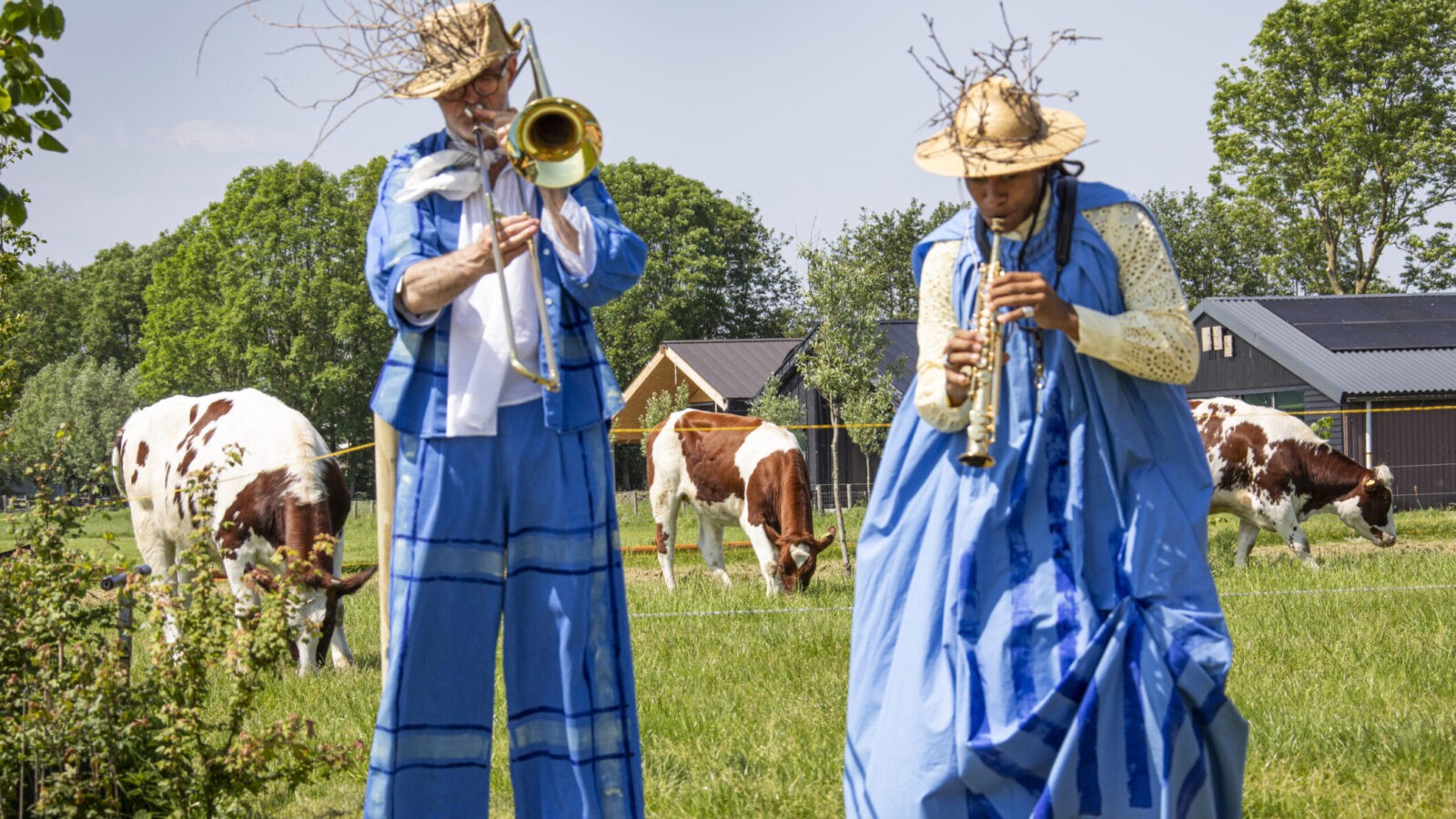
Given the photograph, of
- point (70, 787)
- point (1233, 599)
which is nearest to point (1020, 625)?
point (70, 787)

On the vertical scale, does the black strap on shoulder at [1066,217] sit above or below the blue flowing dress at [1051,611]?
above

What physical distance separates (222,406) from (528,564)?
7995 millimetres

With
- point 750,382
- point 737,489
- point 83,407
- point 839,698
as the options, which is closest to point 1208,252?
point 750,382

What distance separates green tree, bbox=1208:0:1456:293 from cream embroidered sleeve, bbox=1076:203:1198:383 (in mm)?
37120

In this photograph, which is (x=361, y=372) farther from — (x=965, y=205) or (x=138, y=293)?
(x=965, y=205)

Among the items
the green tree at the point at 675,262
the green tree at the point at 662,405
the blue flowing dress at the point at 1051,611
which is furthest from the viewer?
the green tree at the point at 675,262

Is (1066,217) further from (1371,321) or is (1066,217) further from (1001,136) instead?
(1371,321)

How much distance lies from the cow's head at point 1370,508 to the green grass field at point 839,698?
388 cm

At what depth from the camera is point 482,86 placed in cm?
394

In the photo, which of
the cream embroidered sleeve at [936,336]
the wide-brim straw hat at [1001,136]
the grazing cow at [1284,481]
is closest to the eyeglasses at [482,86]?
the wide-brim straw hat at [1001,136]

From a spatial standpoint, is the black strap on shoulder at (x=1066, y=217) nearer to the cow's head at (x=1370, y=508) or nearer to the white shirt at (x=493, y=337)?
the white shirt at (x=493, y=337)

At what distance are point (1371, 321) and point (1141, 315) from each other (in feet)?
105

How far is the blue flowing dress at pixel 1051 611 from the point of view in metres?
3.54

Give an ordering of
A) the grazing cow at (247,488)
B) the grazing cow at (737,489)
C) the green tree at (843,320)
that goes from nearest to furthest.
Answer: the grazing cow at (247,488) < the grazing cow at (737,489) < the green tree at (843,320)
